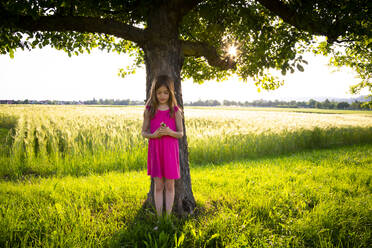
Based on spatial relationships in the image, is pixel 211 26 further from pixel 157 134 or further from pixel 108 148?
pixel 108 148

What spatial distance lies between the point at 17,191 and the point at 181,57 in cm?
410

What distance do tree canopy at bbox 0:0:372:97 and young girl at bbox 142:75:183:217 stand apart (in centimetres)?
95

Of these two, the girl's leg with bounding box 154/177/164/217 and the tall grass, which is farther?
the tall grass

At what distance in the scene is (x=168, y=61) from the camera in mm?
3074

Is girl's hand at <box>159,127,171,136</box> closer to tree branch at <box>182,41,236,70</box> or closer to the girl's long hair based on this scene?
the girl's long hair

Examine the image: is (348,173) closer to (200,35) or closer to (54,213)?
(200,35)

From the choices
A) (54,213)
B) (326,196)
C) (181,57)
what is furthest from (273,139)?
(54,213)

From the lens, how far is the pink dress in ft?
9.23

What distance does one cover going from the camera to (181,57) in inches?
130

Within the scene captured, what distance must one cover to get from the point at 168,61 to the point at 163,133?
1138 millimetres

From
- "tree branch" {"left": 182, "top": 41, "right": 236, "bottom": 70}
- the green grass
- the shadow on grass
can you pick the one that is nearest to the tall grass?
the green grass

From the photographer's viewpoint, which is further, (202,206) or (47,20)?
(202,206)

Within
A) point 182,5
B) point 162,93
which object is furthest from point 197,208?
point 182,5

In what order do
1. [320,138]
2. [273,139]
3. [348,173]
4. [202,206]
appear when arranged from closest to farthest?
[202,206], [348,173], [273,139], [320,138]
